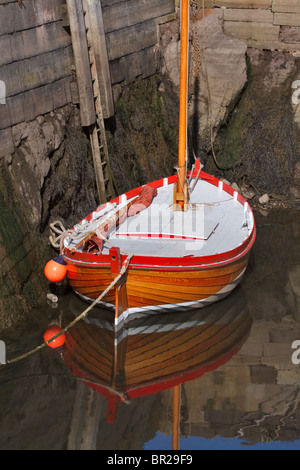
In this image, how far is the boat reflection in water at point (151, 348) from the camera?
1008 centimetres

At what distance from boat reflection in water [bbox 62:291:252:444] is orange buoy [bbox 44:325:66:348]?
0.41 ft

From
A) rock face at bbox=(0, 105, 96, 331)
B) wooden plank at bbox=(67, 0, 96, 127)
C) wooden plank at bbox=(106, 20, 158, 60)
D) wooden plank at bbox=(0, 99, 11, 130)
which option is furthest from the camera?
wooden plank at bbox=(106, 20, 158, 60)

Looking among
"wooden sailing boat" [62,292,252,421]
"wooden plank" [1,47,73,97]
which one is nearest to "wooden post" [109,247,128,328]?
"wooden sailing boat" [62,292,252,421]

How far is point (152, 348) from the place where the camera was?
35.8 ft

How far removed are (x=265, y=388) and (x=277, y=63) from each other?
10.2 m

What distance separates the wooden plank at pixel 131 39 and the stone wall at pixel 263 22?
2044 millimetres

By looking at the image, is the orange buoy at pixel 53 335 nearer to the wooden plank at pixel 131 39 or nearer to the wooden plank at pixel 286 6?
the wooden plank at pixel 131 39

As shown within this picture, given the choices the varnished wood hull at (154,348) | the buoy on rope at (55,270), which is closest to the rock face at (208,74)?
the varnished wood hull at (154,348)

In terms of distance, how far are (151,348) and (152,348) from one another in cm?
2

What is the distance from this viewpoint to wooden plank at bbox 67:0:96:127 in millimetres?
12836

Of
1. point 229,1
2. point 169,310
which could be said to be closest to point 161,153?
point 229,1

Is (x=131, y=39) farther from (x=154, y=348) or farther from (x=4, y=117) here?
(x=154, y=348)

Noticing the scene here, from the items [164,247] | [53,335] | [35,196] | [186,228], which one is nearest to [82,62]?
[35,196]

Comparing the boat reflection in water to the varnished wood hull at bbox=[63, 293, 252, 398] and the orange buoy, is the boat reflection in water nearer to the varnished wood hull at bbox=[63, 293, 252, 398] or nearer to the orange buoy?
the varnished wood hull at bbox=[63, 293, 252, 398]
